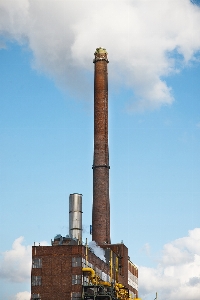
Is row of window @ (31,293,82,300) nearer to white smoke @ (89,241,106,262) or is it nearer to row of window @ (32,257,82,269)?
row of window @ (32,257,82,269)

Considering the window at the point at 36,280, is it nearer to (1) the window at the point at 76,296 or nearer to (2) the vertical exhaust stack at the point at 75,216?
(1) the window at the point at 76,296

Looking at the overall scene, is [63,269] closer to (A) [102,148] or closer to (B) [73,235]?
(B) [73,235]

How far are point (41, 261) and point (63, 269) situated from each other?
2505mm

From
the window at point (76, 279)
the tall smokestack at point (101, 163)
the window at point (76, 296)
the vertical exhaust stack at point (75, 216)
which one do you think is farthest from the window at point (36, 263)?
→ the tall smokestack at point (101, 163)

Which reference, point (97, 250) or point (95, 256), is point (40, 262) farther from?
point (97, 250)

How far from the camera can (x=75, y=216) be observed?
67250 millimetres

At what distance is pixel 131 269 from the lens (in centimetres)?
7781

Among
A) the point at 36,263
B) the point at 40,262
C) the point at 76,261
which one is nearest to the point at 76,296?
the point at 76,261

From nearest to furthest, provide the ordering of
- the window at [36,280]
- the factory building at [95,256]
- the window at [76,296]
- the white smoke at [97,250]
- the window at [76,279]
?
the window at [76,296] < the window at [76,279] < the factory building at [95,256] < the window at [36,280] < the white smoke at [97,250]

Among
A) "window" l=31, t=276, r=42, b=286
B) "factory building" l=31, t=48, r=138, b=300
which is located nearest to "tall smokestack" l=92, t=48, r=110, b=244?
"factory building" l=31, t=48, r=138, b=300

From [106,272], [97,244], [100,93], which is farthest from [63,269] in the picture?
[100,93]

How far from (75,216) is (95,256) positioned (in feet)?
29.0

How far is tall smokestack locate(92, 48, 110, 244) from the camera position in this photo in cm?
7088

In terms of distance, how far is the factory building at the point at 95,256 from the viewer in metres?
54.8
